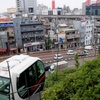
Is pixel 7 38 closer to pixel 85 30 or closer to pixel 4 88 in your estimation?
pixel 85 30

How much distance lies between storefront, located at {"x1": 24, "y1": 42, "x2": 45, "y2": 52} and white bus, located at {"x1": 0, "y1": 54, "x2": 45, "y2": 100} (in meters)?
20.4

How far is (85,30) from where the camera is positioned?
31.4 meters

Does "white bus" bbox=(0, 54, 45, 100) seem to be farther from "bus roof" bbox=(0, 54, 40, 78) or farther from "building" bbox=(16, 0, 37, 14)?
"building" bbox=(16, 0, 37, 14)

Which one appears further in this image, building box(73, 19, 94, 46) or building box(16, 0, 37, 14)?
building box(16, 0, 37, 14)

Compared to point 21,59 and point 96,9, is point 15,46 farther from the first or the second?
point 96,9

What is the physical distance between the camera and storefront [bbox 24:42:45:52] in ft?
87.4

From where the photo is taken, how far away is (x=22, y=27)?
26422 mm

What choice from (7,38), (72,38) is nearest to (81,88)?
(7,38)

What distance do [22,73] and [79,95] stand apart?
7.48ft

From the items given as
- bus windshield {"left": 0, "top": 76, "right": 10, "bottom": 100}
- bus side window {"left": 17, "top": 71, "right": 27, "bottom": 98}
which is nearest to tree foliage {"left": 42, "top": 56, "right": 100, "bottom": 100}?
bus side window {"left": 17, "top": 71, "right": 27, "bottom": 98}

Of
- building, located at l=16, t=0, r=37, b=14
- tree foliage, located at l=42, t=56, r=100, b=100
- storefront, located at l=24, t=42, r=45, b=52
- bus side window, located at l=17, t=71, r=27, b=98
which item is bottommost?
storefront, located at l=24, t=42, r=45, b=52

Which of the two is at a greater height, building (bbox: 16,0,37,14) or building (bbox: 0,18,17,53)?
building (bbox: 16,0,37,14)

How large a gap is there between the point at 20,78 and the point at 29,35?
22.3 meters

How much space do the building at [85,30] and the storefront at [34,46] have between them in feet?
27.9
